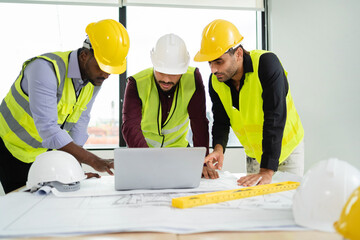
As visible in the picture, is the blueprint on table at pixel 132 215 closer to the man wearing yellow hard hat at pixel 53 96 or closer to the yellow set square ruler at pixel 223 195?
the yellow set square ruler at pixel 223 195

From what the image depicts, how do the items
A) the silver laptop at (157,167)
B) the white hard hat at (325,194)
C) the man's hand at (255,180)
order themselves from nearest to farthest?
1. the white hard hat at (325,194)
2. the silver laptop at (157,167)
3. the man's hand at (255,180)

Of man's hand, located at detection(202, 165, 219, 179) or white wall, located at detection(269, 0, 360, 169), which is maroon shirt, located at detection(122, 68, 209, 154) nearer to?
man's hand, located at detection(202, 165, 219, 179)

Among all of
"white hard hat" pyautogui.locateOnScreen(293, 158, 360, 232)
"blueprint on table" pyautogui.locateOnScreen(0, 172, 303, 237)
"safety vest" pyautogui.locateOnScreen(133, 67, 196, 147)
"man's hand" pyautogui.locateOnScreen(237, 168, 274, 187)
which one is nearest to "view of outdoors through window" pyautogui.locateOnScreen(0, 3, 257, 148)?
"safety vest" pyautogui.locateOnScreen(133, 67, 196, 147)

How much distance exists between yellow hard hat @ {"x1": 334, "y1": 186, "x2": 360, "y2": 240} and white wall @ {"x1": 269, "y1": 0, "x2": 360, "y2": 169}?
2502mm

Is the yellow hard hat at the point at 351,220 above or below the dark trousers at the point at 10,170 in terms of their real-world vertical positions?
above

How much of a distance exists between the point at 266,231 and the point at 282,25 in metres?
3.67

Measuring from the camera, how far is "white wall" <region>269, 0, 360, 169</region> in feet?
9.44

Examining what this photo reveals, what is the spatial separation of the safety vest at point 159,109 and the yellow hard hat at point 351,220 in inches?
59.7

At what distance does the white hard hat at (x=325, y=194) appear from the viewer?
801 mm

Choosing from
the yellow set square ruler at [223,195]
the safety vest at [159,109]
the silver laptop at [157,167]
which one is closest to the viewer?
the yellow set square ruler at [223,195]

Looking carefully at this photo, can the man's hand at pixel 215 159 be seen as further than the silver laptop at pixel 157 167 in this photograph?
Yes

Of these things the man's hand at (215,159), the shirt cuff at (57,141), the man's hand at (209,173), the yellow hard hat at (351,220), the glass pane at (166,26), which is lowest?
the man's hand at (209,173)

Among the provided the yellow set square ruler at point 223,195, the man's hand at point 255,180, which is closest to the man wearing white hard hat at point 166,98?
the man's hand at point 255,180

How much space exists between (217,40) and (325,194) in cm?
128
